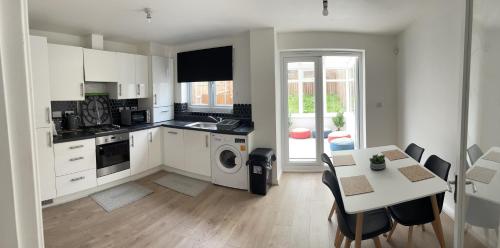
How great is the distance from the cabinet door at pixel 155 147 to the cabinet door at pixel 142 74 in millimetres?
693

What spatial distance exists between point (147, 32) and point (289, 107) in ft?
8.50

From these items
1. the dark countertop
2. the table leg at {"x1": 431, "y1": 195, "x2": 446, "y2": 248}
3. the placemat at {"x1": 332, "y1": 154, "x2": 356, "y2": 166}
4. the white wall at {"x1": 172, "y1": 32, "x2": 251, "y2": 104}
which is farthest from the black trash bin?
the table leg at {"x1": 431, "y1": 195, "x2": 446, "y2": 248}

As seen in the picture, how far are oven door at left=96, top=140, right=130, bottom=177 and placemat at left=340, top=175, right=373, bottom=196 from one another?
325 cm

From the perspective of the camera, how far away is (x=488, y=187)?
4.07ft

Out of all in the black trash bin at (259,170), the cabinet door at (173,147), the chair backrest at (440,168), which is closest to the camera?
the chair backrest at (440,168)

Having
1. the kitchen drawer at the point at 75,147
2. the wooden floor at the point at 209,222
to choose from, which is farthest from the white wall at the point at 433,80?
the kitchen drawer at the point at 75,147

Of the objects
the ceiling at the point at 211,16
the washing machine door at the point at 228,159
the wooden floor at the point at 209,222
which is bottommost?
the wooden floor at the point at 209,222

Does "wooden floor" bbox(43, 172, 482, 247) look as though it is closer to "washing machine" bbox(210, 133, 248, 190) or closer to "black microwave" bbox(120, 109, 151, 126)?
"washing machine" bbox(210, 133, 248, 190)

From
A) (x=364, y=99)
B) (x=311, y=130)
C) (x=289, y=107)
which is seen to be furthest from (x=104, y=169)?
(x=364, y=99)

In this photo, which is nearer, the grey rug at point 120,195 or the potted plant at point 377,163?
the potted plant at point 377,163

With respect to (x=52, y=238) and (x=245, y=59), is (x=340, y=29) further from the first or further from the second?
(x=52, y=238)

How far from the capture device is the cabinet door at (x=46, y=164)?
3.16 meters

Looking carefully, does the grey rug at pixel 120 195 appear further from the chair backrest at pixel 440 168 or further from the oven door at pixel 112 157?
the chair backrest at pixel 440 168

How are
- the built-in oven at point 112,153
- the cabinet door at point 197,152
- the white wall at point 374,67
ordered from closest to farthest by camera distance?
the built-in oven at point 112,153 < the cabinet door at point 197,152 < the white wall at point 374,67
